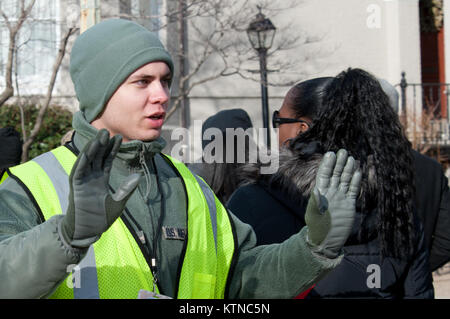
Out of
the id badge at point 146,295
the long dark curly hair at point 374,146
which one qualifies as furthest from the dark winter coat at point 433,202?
the id badge at point 146,295

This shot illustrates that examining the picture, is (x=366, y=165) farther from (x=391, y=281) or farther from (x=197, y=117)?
(x=197, y=117)

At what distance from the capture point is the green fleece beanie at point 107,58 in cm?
204

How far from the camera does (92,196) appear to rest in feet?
Result: 4.86

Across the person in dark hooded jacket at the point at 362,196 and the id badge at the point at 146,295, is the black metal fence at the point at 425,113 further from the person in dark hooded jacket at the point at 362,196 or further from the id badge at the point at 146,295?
the id badge at the point at 146,295

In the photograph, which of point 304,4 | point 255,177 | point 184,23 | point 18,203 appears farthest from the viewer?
point 304,4

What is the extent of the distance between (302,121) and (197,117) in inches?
303

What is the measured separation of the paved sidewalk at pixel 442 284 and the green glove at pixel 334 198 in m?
5.82

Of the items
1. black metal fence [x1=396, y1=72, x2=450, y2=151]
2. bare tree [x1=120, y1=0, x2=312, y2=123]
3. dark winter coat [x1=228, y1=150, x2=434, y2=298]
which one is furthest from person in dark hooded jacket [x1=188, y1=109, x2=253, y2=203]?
black metal fence [x1=396, y1=72, x2=450, y2=151]

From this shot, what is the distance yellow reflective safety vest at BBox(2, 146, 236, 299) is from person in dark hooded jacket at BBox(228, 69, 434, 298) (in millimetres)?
427

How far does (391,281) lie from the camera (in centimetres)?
243

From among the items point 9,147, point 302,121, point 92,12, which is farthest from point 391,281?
point 92,12

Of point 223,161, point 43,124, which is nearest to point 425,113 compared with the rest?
point 43,124

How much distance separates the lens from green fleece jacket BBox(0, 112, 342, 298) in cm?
153

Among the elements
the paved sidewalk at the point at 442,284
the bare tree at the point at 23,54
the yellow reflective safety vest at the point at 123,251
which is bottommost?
the paved sidewalk at the point at 442,284
